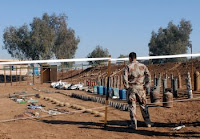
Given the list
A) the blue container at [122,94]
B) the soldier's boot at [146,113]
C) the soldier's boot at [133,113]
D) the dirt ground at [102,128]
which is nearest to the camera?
the dirt ground at [102,128]

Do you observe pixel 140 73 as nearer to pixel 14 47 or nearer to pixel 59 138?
pixel 59 138

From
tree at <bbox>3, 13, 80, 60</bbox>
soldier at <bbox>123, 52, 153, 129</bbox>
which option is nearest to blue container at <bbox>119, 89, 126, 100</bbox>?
soldier at <bbox>123, 52, 153, 129</bbox>

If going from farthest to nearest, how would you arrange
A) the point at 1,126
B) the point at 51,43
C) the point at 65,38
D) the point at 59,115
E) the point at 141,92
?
1. the point at 65,38
2. the point at 51,43
3. the point at 59,115
4. the point at 1,126
5. the point at 141,92

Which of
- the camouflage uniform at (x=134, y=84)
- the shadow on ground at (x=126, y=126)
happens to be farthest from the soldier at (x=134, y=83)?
the shadow on ground at (x=126, y=126)

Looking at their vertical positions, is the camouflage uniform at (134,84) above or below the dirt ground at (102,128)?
above

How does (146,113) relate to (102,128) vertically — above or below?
above

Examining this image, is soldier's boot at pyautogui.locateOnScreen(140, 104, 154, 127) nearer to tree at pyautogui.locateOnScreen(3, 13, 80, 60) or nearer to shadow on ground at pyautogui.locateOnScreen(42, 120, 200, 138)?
shadow on ground at pyautogui.locateOnScreen(42, 120, 200, 138)

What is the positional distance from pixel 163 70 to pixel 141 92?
2444 centimetres

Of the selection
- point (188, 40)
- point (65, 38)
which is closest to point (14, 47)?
point (65, 38)

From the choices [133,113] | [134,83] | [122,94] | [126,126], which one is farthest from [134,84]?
[122,94]

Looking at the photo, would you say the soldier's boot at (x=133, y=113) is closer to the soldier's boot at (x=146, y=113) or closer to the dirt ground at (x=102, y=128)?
the dirt ground at (x=102, y=128)

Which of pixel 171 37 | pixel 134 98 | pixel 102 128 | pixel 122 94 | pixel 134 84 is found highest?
pixel 171 37

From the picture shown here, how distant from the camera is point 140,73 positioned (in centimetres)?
770

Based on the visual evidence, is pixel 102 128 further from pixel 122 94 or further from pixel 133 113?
pixel 122 94
